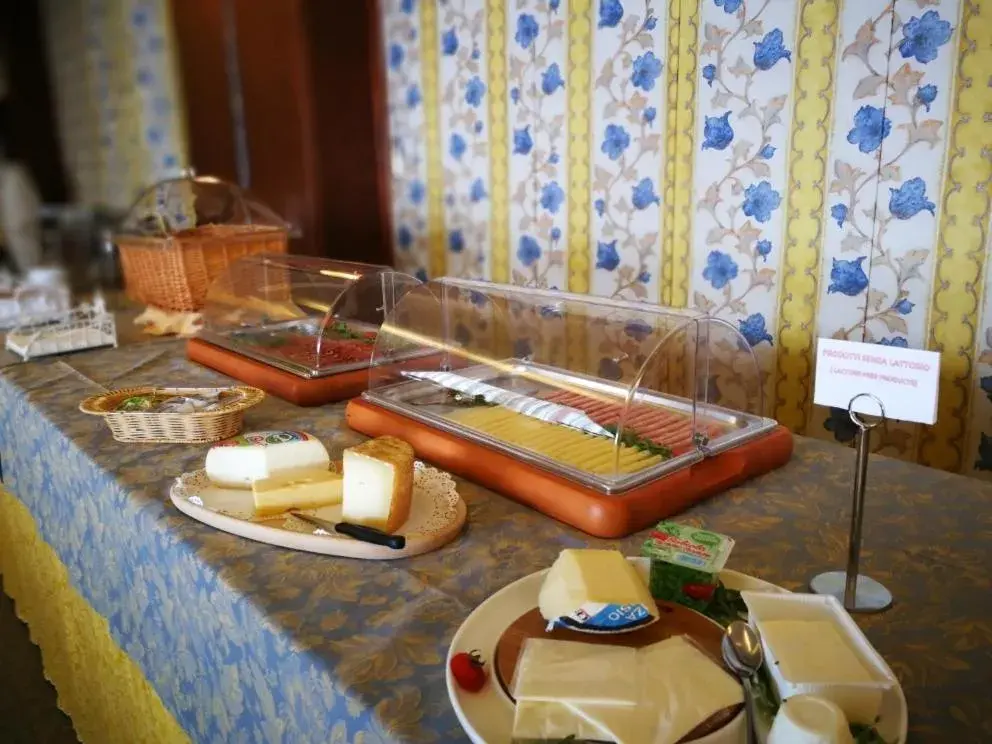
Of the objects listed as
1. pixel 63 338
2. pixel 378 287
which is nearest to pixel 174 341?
pixel 63 338

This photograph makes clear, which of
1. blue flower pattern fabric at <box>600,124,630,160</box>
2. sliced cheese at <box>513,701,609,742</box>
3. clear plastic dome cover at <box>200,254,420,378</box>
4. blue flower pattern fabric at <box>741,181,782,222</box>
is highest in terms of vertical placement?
blue flower pattern fabric at <box>600,124,630,160</box>

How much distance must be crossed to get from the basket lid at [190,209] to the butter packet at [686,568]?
1.86 m

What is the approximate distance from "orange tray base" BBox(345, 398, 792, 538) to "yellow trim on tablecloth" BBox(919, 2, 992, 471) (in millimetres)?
722

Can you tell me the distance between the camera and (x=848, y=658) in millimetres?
629

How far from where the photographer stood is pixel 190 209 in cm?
234

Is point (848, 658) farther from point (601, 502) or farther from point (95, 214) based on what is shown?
point (95, 214)

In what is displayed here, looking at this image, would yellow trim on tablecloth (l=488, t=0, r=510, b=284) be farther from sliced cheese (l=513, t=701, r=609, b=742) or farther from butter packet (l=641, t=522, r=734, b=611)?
sliced cheese (l=513, t=701, r=609, b=742)

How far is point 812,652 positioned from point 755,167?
5.26 feet

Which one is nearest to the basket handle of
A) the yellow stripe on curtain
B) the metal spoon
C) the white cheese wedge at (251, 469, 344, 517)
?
the white cheese wedge at (251, 469, 344, 517)

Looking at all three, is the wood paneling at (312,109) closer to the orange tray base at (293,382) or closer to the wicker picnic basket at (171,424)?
the orange tray base at (293,382)

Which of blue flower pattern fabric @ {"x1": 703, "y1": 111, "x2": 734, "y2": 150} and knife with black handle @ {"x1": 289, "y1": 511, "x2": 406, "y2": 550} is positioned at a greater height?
blue flower pattern fabric @ {"x1": 703, "y1": 111, "x2": 734, "y2": 150}

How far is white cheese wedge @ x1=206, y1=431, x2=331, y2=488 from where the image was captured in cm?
109

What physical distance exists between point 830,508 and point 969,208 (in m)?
0.98

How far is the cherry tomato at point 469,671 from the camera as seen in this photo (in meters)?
0.68
